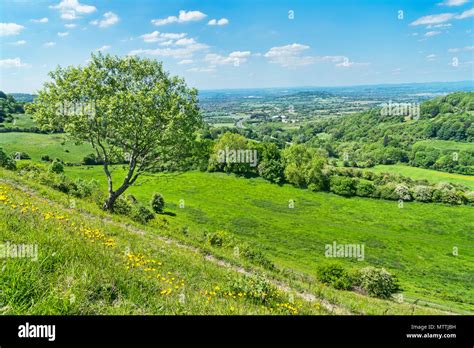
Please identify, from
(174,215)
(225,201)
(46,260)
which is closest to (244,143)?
(225,201)

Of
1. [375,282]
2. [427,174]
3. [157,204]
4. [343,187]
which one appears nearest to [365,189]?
[343,187]

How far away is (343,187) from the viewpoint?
80750mm

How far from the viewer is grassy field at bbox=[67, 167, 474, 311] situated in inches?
1613

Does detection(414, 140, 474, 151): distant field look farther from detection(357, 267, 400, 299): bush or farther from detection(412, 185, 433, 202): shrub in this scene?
detection(357, 267, 400, 299): bush

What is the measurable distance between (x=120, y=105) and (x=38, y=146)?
8057 centimetres

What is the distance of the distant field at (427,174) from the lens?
303ft

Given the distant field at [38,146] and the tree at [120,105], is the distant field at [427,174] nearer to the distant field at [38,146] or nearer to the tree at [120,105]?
the tree at [120,105]

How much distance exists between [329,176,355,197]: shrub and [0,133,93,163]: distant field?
232 feet

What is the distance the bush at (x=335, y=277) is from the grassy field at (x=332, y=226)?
3.15m

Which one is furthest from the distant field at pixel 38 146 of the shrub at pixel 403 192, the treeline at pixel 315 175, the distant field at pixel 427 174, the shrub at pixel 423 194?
the distant field at pixel 427 174

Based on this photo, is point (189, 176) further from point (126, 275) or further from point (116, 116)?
point (126, 275)

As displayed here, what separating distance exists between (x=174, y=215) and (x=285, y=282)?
52079 millimetres

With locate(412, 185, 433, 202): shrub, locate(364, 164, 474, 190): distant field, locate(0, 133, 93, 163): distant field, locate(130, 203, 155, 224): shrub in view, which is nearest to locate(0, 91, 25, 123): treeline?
locate(0, 133, 93, 163): distant field

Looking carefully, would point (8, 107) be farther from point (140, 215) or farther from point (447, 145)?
point (447, 145)
